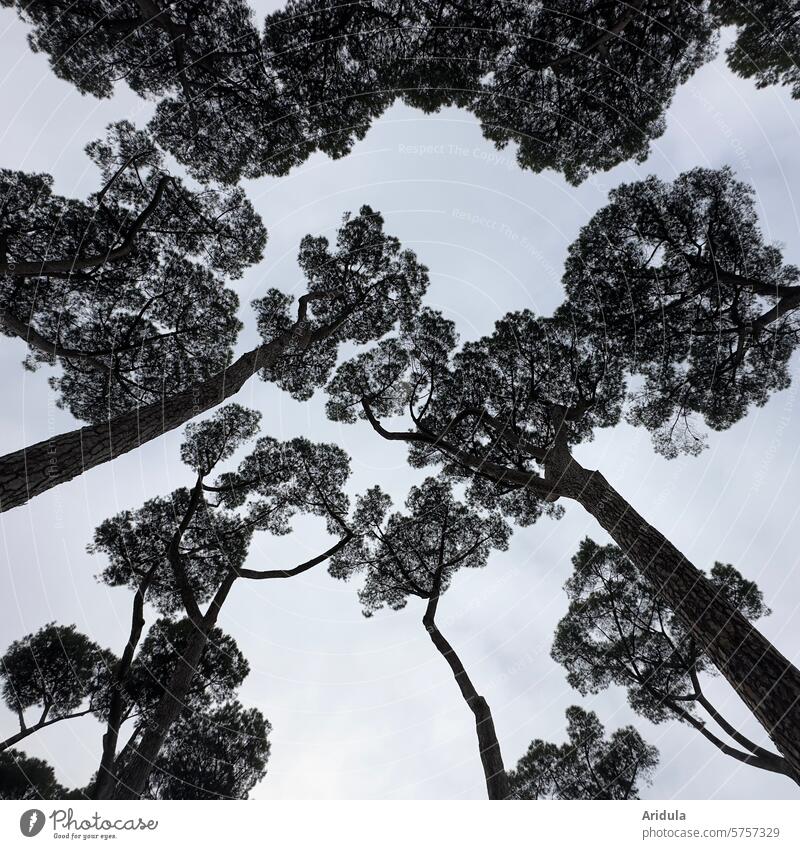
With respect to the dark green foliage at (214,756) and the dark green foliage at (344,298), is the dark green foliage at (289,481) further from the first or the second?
the dark green foliage at (214,756)

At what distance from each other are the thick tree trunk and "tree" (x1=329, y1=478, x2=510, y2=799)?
485cm

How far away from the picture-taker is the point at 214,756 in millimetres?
8672

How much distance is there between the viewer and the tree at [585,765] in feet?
25.0

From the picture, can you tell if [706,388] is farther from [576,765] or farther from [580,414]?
[576,765]

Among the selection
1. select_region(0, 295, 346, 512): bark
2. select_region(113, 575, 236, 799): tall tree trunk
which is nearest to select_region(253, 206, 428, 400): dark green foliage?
select_region(0, 295, 346, 512): bark

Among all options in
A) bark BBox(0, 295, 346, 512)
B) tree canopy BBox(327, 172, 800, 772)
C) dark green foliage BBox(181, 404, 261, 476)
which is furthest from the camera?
dark green foliage BBox(181, 404, 261, 476)

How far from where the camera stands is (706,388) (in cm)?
782

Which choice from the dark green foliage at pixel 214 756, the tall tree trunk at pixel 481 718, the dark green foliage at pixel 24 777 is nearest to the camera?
the tall tree trunk at pixel 481 718

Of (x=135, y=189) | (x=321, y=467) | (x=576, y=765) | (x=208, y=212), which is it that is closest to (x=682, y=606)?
(x=576, y=765)

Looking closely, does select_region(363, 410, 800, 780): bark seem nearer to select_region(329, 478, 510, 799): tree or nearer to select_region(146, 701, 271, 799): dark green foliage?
select_region(329, 478, 510, 799): tree

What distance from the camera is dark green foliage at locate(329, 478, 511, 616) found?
33.7 ft

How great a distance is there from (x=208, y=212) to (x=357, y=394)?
5.58 m

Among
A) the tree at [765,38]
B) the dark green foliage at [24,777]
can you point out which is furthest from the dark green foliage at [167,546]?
the tree at [765,38]

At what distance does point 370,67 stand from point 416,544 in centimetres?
1079
